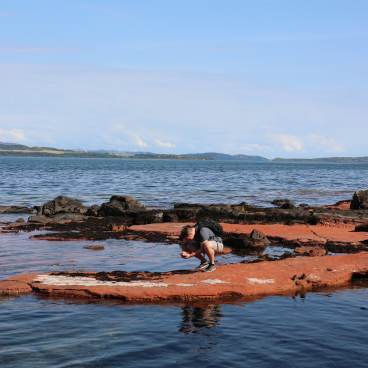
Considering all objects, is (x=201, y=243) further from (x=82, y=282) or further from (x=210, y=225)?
(x=82, y=282)

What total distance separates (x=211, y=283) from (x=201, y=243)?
3.74 ft

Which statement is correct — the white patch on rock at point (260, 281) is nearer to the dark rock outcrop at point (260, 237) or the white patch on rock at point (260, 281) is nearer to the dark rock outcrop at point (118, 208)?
the dark rock outcrop at point (260, 237)

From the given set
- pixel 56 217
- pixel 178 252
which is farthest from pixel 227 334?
pixel 56 217

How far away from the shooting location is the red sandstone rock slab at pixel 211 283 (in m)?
9.30

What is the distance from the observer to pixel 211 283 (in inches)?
385

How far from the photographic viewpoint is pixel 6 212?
27094mm

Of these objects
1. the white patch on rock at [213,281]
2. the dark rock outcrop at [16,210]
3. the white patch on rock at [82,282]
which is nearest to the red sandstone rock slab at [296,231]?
the white patch on rock at [213,281]

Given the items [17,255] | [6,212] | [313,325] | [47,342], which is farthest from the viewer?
[6,212]

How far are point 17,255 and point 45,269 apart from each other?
2419 mm

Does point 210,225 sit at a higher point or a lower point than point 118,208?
higher

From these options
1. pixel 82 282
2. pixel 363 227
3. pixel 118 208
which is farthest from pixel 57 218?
pixel 363 227

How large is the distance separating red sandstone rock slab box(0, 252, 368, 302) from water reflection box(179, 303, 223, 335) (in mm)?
535

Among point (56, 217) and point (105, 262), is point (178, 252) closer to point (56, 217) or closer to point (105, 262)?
point (105, 262)

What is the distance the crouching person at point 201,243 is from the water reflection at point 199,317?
174 cm
